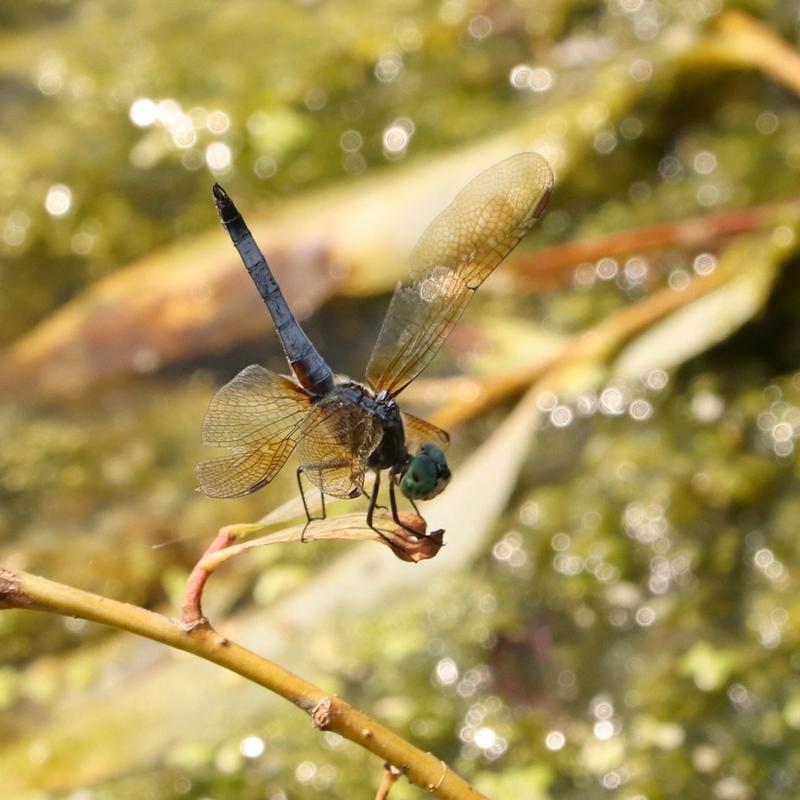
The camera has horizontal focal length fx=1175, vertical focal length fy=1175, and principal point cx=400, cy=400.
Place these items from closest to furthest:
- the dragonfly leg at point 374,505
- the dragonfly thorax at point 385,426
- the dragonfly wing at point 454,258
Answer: the dragonfly leg at point 374,505
the dragonfly thorax at point 385,426
the dragonfly wing at point 454,258

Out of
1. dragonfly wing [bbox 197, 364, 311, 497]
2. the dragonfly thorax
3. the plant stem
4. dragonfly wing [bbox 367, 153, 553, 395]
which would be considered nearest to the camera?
the plant stem

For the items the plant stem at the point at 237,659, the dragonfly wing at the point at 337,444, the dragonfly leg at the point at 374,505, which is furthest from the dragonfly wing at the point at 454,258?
the plant stem at the point at 237,659

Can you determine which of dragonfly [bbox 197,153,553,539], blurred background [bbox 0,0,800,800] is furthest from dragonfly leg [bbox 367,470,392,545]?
blurred background [bbox 0,0,800,800]

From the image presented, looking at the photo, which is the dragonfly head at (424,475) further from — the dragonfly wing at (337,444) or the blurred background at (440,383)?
the blurred background at (440,383)

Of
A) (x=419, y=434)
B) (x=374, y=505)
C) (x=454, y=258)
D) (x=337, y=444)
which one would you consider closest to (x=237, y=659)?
(x=374, y=505)

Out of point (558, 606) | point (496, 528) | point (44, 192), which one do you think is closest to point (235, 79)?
point (44, 192)

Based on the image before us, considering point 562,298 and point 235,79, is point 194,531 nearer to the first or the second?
point 562,298

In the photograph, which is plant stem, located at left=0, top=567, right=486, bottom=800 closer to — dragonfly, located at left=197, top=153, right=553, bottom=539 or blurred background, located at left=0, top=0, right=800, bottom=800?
dragonfly, located at left=197, top=153, right=553, bottom=539

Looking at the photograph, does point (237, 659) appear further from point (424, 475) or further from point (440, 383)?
point (440, 383)
